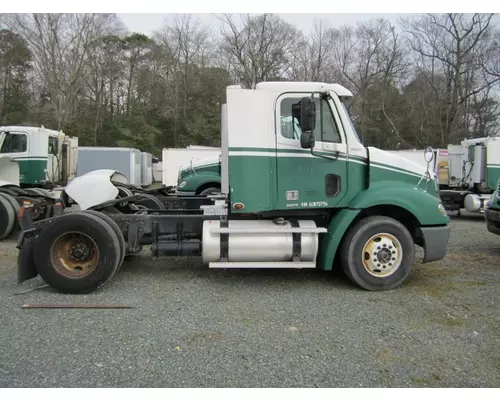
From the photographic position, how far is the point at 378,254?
5391mm

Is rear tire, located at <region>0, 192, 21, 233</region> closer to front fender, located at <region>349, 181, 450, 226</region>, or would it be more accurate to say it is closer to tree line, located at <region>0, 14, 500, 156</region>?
front fender, located at <region>349, 181, 450, 226</region>

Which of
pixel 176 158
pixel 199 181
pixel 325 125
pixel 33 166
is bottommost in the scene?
pixel 199 181

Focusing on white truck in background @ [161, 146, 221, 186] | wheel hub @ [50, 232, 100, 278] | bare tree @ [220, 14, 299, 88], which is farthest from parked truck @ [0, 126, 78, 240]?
bare tree @ [220, 14, 299, 88]

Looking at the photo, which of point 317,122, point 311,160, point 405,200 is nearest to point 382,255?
point 405,200

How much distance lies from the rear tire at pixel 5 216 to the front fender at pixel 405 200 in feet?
24.4

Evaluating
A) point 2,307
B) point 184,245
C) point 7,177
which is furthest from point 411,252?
point 7,177

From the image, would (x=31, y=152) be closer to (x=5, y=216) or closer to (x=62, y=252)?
(x=5, y=216)

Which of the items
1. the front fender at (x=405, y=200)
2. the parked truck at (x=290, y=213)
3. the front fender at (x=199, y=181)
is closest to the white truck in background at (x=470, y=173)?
the front fender at (x=199, y=181)

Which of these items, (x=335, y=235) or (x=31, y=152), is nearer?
(x=335, y=235)

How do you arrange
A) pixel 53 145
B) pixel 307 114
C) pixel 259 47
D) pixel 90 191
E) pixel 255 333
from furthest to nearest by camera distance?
pixel 259 47 < pixel 53 145 < pixel 90 191 < pixel 307 114 < pixel 255 333

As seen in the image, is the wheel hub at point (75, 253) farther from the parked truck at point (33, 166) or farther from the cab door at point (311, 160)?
the parked truck at point (33, 166)

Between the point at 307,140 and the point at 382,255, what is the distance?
1.83 meters

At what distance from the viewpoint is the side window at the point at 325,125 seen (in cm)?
538

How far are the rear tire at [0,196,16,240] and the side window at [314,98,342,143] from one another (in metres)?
7.12
